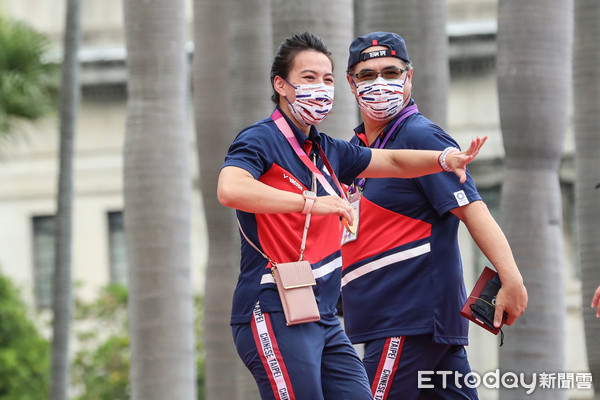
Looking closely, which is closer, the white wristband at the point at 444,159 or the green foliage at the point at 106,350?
the white wristband at the point at 444,159

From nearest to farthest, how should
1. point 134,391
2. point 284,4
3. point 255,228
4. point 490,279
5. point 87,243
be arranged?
point 255,228, point 490,279, point 284,4, point 134,391, point 87,243

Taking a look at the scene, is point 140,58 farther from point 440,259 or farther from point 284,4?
point 440,259

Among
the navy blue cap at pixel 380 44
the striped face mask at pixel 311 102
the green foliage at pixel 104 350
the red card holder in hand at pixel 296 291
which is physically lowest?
the green foliage at pixel 104 350

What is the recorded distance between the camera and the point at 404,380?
6426 millimetres

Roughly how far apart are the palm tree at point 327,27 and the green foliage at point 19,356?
13.3 metres

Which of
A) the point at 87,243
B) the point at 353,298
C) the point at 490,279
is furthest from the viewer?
the point at 87,243

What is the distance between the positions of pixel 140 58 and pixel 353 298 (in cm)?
444

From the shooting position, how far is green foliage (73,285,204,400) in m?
22.9

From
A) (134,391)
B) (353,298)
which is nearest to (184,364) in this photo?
(134,391)

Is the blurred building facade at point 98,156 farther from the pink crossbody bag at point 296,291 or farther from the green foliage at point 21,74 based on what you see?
the pink crossbody bag at point 296,291

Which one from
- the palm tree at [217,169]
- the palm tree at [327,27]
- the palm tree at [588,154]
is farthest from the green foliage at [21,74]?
the palm tree at [327,27]

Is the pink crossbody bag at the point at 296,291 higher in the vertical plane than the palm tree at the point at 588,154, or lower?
lower

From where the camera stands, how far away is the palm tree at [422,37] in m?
10.1

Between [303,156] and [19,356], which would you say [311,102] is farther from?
[19,356]
